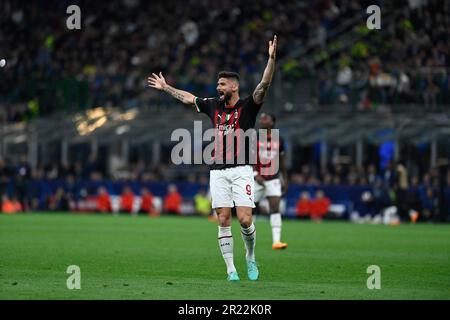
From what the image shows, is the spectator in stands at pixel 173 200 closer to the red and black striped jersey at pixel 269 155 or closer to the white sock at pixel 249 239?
the red and black striped jersey at pixel 269 155

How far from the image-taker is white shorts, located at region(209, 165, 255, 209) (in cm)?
1448

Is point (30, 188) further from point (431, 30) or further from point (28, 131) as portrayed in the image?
point (431, 30)

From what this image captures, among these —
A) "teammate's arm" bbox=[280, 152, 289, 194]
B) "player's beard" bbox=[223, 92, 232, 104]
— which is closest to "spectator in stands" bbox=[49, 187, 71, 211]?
"teammate's arm" bbox=[280, 152, 289, 194]

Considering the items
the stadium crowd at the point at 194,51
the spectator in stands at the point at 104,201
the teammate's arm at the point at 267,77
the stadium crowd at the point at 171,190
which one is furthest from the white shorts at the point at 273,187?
the spectator in stands at the point at 104,201

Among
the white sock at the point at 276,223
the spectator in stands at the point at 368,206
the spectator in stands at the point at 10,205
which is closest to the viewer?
the white sock at the point at 276,223

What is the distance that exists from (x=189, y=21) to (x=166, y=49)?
1.63 metres

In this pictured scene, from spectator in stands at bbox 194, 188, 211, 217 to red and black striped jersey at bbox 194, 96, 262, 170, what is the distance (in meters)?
23.6

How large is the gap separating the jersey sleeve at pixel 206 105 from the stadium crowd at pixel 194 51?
74.5 feet

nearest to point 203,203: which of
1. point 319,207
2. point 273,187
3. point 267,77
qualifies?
point 319,207

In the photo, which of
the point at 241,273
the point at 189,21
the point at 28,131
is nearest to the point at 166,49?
the point at 189,21

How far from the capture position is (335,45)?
4028 cm

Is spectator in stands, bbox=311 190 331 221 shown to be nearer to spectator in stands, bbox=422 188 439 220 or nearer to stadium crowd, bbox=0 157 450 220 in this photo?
stadium crowd, bbox=0 157 450 220

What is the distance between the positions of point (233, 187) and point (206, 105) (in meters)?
1.18

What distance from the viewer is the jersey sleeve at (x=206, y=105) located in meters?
14.6
